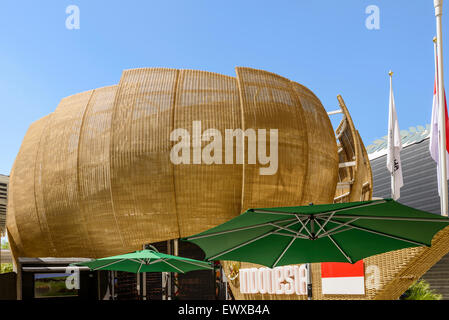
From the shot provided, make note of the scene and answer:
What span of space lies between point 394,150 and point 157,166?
915 centimetres

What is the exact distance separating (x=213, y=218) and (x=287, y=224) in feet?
47.5

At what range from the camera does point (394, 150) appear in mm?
17031

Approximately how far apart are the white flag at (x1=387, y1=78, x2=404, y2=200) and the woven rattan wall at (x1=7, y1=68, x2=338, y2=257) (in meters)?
4.55

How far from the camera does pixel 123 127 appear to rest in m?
20.3

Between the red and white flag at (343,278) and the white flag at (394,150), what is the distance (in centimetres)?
692

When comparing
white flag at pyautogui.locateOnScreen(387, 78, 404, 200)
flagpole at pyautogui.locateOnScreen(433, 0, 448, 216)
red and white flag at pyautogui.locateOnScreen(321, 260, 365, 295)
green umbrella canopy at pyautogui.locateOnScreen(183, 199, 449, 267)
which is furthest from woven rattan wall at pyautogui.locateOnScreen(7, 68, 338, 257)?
green umbrella canopy at pyautogui.locateOnScreen(183, 199, 449, 267)

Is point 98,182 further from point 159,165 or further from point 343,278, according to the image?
point 343,278

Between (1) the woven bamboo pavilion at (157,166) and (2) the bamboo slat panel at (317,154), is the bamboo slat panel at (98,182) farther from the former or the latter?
(2) the bamboo slat panel at (317,154)

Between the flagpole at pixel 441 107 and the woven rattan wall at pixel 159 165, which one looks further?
the woven rattan wall at pixel 159 165

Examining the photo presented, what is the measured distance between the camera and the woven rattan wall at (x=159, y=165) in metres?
19.8

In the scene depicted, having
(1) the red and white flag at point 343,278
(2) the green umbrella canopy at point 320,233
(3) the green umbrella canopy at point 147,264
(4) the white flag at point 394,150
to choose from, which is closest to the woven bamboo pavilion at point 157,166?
(4) the white flag at point 394,150

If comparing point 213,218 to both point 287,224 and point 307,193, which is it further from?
point 287,224

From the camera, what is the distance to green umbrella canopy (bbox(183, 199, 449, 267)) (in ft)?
15.9
